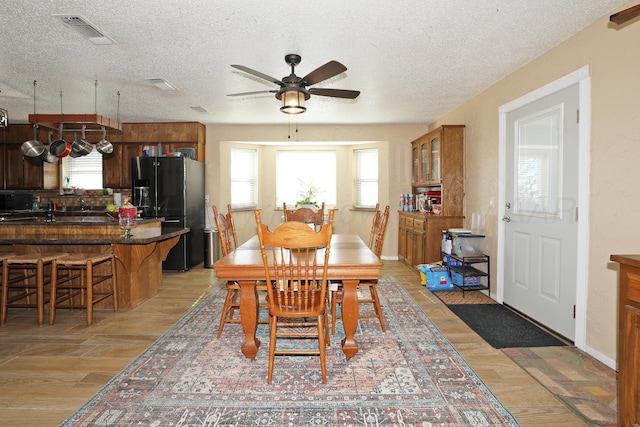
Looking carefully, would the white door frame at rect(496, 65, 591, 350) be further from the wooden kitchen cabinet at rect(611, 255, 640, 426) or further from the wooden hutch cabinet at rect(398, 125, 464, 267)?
the wooden hutch cabinet at rect(398, 125, 464, 267)

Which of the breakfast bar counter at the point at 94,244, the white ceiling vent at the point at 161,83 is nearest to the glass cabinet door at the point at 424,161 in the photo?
the white ceiling vent at the point at 161,83

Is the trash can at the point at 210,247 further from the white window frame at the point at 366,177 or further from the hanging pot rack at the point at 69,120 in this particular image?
the white window frame at the point at 366,177

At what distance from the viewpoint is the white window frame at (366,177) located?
24.5 feet

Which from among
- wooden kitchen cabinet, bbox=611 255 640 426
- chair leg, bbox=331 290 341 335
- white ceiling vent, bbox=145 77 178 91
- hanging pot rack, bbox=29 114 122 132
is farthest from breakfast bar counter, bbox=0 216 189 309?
wooden kitchen cabinet, bbox=611 255 640 426

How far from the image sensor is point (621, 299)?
5.99 ft

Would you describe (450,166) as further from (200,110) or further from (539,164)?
(200,110)

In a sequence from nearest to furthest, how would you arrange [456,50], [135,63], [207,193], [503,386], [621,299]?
[621,299] < [503,386] < [456,50] < [135,63] < [207,193]

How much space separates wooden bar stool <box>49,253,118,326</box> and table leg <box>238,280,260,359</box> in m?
1.72

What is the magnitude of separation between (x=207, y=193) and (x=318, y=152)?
2.32m

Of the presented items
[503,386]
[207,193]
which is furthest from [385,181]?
[503,386]

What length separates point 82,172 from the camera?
7012 millimetres

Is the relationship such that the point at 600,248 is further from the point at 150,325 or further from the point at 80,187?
the point at 80,187

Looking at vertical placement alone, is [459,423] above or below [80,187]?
below

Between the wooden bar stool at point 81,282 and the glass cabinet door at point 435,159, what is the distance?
413cm
